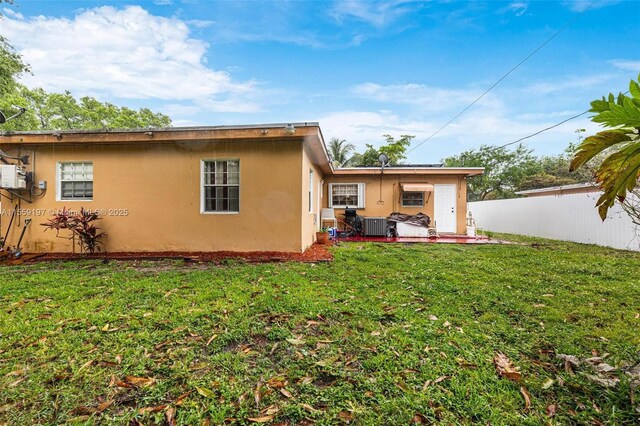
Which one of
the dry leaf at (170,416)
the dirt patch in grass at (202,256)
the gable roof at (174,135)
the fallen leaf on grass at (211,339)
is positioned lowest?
the dry leaf at (170,416)

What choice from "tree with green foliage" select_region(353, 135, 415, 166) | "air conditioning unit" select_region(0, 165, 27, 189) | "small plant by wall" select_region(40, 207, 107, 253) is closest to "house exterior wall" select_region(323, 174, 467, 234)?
"small plant by wall" select_region(40, 207, 107, 253)

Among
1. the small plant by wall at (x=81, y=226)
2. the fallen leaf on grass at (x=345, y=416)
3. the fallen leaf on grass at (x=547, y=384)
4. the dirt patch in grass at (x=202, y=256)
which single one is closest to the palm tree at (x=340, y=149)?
the dirt patch in grass at (x=202, y=256)

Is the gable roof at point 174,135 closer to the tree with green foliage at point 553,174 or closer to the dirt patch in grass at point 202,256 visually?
the dirt patch in grass at point 202,256

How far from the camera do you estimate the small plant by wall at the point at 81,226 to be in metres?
6.67

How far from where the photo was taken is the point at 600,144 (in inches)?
56.4

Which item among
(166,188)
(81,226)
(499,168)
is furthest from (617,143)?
(499,168)

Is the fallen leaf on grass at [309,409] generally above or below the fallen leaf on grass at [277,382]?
below

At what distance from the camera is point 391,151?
2567cm

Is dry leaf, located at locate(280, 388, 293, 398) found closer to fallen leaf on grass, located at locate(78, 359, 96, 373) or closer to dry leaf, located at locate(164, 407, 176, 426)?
dry leaf, located at locate(164, 407, 176, 426)

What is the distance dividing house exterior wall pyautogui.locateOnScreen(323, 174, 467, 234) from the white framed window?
176 millimetres

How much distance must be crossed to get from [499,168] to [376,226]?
2451 centimetres

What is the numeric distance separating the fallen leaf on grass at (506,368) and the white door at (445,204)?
411 inches

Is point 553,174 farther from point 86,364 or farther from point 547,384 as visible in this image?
point 86,364

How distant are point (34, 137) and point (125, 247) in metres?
3.50
